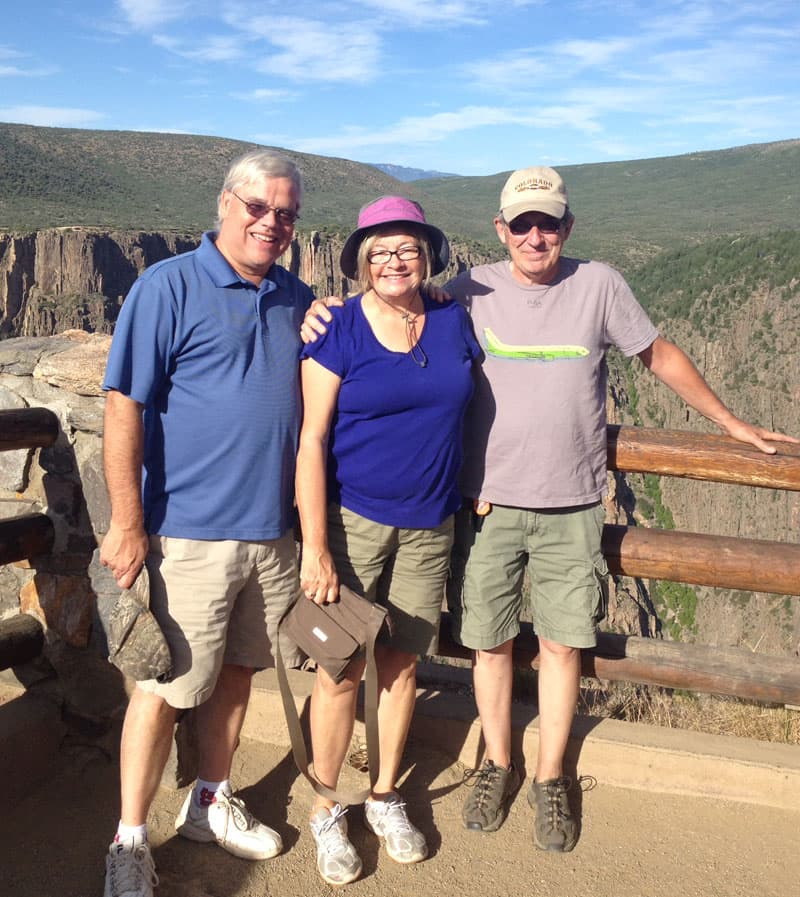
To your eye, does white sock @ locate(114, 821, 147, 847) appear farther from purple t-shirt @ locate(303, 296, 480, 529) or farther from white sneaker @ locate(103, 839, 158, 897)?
purple t-shirt @ locate(303, 296, 480, 529)

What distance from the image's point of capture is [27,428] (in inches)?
133

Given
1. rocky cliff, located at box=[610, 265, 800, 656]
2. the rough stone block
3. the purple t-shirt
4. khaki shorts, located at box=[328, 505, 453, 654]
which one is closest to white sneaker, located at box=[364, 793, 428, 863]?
khaki shorts, located at box=[328, 505, 453, 654]

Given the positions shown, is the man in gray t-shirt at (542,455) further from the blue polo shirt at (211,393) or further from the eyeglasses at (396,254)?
the blue polo shirt at (211,393)

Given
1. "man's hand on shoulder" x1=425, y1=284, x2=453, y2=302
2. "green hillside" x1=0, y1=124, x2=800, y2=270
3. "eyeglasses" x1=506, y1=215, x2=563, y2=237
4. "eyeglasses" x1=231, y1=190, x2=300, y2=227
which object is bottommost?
"man's hand on shoulder" x1=425, y1=284, x2=453, y2=302

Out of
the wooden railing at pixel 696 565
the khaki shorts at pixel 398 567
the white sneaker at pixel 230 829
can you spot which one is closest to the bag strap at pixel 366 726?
the khaki shorts at pixel 398 567

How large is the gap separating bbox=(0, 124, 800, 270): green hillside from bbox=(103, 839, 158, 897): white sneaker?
184 ft

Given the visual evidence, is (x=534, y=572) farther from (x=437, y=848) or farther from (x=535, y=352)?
(x=437, y=848)

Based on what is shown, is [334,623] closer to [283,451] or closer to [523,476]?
[283,451]

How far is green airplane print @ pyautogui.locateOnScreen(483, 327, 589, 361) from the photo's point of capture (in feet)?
9.98

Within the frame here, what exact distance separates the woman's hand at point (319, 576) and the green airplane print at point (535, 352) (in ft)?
2.70

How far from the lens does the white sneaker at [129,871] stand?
2.79m

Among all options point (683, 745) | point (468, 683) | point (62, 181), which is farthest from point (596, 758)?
point (62, 181)

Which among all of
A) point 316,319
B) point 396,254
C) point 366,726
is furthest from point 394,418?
point 366,726

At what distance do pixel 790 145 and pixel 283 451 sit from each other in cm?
13578
